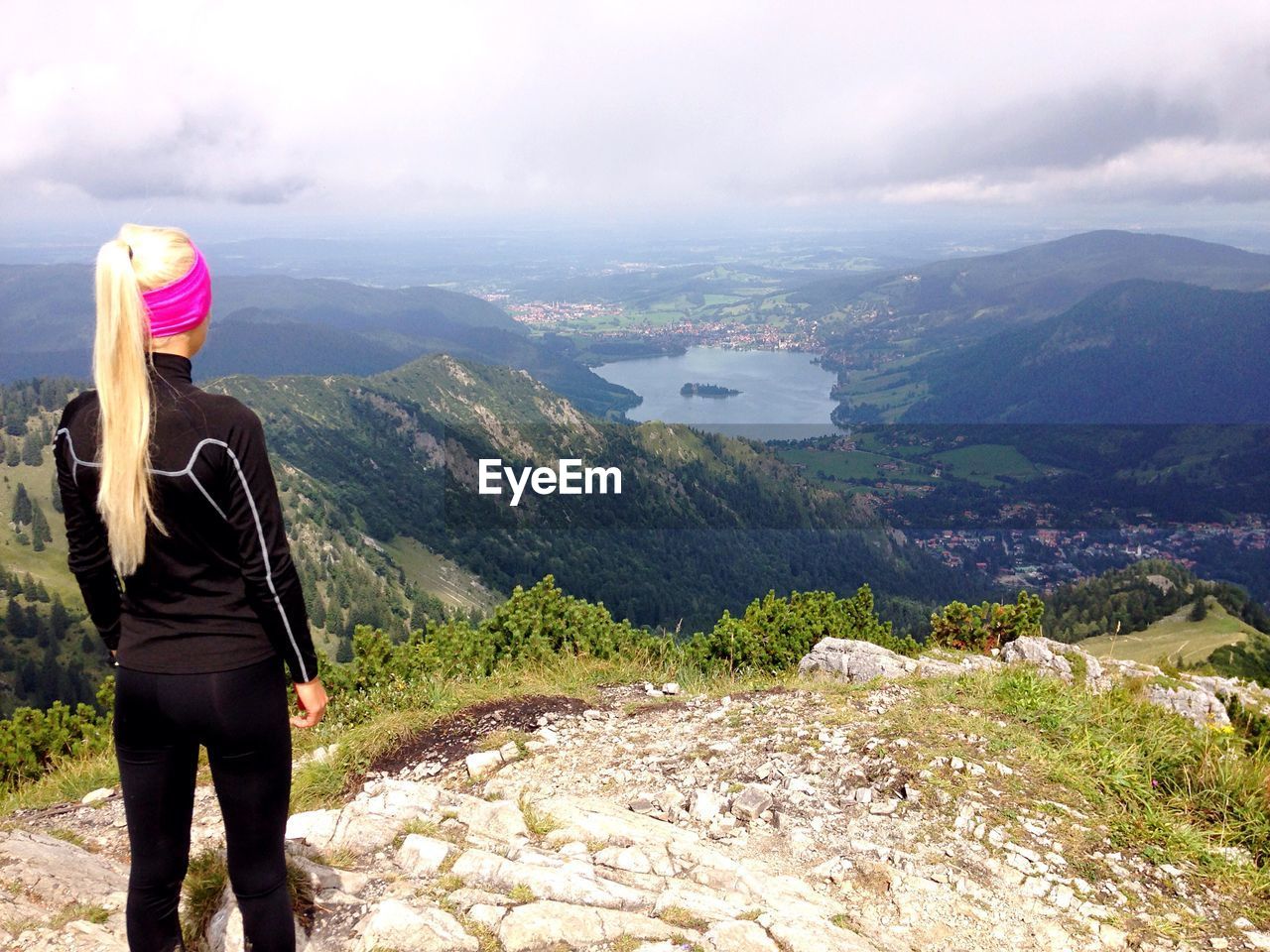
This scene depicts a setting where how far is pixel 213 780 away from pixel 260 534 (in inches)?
42.0

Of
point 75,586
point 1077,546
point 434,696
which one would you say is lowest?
point 1077,546

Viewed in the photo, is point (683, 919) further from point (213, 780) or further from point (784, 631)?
point (784, 631)

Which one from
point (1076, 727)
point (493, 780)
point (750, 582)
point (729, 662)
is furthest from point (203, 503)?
point (750, 582)

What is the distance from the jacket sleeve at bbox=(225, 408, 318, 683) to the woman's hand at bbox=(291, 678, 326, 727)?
30 centimetres

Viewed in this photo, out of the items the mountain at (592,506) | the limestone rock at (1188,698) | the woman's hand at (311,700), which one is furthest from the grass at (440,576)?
the woman's hand at (311,700)

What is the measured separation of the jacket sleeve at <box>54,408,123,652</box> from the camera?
287 cm

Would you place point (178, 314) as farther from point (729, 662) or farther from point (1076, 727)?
point (729, 662)

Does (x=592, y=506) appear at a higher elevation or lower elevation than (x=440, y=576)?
higher

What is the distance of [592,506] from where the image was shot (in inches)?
→ 6068

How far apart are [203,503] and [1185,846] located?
634 centimetres

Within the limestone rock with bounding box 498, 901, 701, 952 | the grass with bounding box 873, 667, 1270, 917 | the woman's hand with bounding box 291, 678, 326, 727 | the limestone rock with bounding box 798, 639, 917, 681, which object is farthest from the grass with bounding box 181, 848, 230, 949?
the limestone rock with bounding box 798, 639, 917, 681

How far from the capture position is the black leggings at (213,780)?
9.43ft

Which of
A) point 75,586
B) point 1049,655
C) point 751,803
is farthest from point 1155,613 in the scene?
point 75,586

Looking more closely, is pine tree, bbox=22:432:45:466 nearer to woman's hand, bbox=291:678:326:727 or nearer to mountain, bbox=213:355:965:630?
mountain, bbox=213:355:965:630
